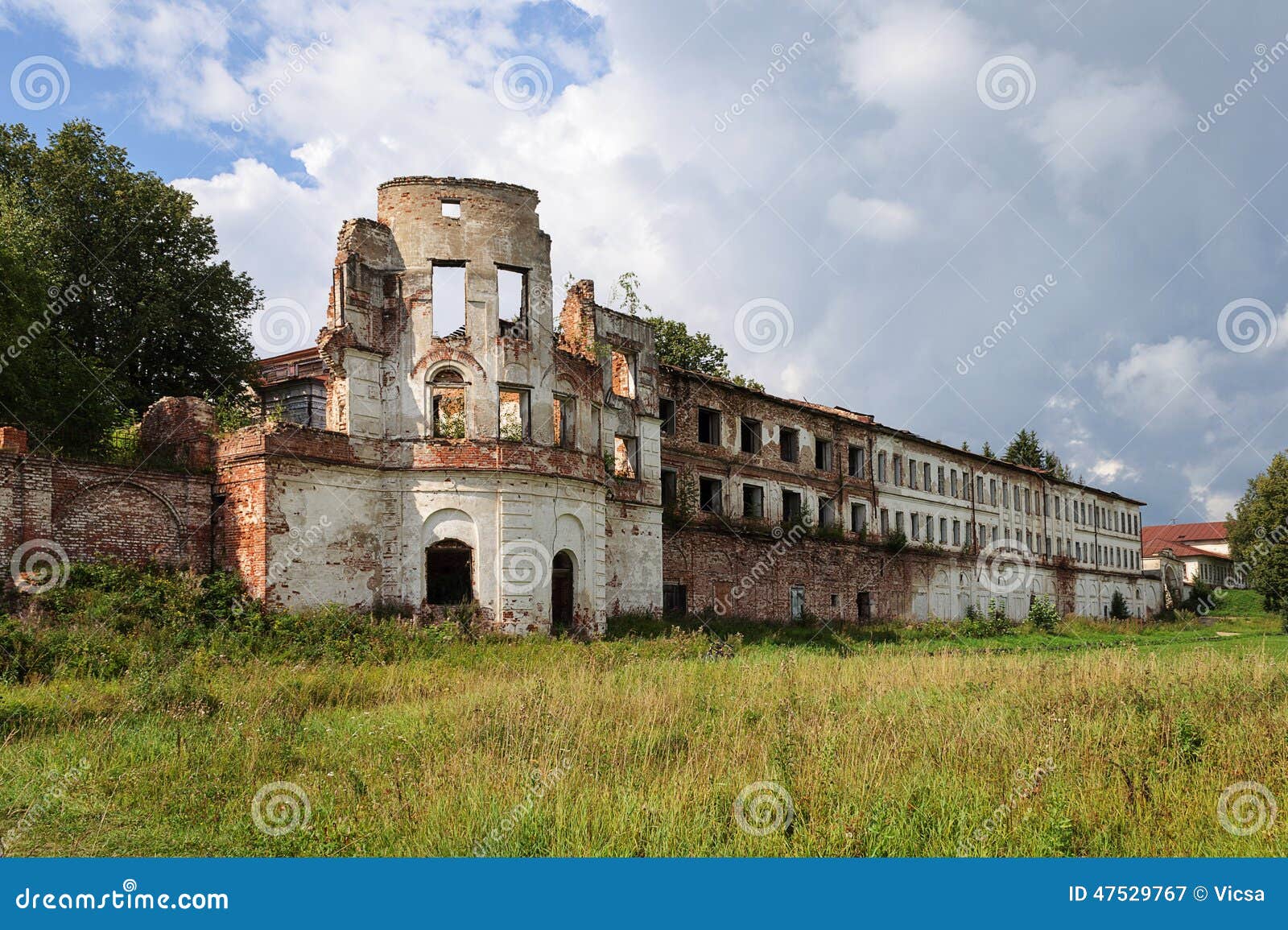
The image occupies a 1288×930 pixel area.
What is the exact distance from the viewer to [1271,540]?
47312 millimetres

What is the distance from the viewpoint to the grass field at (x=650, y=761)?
793cm

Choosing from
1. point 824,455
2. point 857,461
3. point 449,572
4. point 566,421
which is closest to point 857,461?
point 857,461

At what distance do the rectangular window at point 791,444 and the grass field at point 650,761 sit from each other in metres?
23.2

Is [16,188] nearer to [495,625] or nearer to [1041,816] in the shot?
[495,625]

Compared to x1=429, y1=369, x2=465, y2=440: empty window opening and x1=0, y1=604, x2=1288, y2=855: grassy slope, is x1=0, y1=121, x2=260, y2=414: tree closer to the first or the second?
x1=429, y1=369, x2=465, y2=440: empty window opening

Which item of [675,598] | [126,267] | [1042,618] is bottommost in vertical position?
[1042,618]

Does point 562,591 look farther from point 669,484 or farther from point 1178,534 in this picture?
point 1178,534

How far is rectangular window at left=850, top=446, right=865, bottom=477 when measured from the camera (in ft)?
140

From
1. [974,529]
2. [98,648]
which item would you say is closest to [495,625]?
[98,648]

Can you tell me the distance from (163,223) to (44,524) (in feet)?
52.7

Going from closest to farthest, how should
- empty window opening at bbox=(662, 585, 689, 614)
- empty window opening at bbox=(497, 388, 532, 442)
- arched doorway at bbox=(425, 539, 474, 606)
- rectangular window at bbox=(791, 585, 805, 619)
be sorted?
arched doorway at bbox=(425, 539, 474, 606) < empty window opening at bbox=(497, 388, 532, 442) < empty window opening at bbox=(662, 585, 689, 614) < rectangular window at bbox=(791, 585, 805, 619)

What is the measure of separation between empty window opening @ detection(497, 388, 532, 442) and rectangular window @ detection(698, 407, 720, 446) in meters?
9.86

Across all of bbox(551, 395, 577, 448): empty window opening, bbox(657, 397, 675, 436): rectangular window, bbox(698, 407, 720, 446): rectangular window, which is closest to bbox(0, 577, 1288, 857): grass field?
bbox(551, 395, 577, 448): empty window opening

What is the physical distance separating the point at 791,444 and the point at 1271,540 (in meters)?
25.3
